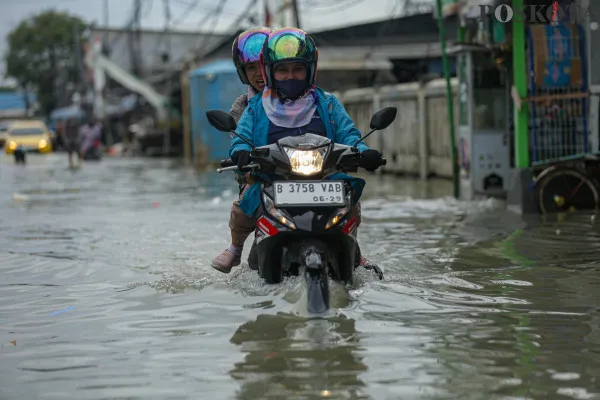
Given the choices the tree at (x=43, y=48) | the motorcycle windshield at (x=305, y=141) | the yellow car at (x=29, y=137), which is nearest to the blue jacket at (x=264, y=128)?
the motorcycle windshield at (x=305, y=141)

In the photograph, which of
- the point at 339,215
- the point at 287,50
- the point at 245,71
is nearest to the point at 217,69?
the point at 245,71

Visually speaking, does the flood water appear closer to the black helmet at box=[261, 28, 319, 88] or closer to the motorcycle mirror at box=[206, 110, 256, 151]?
the motorcycle mirror at box=[206, 110, 256, 151]

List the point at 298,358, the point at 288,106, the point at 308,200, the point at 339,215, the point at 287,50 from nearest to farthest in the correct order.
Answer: the point at 298,358 → the point at 308,200 → the point at 339,215 → the point at 287,50 → the point at 288,106

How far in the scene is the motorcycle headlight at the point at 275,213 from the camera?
244 inches

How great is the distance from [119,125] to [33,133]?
49.4 feet

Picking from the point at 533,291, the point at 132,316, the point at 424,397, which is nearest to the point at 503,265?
the point at 533,291

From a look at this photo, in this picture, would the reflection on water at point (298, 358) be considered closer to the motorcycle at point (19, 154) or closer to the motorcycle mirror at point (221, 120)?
the motorcycle mirror at point (221, 120)

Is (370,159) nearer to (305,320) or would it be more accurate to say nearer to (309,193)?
(309,193)

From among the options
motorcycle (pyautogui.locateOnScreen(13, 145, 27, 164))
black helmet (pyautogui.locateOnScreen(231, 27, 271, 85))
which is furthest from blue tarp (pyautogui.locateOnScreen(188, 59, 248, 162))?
black helmet (pyautogui.locateOnScreen(231, 27, 271, 85))

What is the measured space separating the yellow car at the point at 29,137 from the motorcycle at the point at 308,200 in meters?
42.5

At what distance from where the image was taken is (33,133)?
49.7m

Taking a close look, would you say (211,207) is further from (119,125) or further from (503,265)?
(119,125)

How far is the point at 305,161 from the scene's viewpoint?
617 cm

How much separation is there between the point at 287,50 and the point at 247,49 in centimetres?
94
